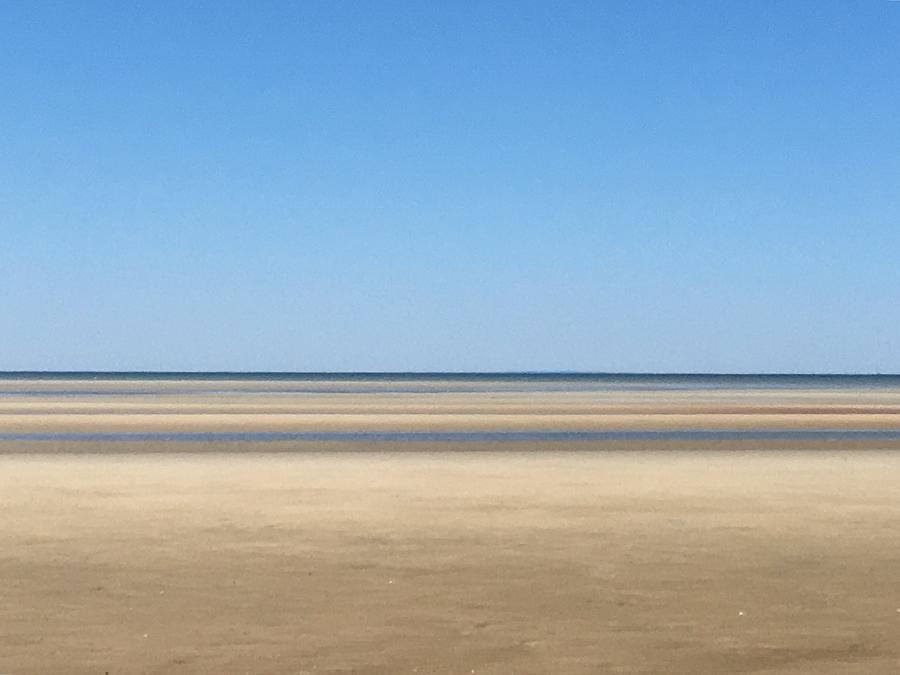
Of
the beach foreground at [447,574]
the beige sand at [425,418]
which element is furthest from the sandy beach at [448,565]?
the beige sand at [425,418]

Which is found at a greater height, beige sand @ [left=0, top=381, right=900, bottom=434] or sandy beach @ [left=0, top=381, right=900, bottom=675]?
sandy beach @ [left=0, top=381, right=900, bottom=675]

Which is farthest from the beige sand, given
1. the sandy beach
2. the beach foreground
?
the beach foreground

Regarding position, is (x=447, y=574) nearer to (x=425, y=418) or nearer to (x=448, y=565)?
(x=448, y=565)

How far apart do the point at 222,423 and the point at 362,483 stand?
18.8 metres

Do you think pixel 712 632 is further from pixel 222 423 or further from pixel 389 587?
pixel 222 423

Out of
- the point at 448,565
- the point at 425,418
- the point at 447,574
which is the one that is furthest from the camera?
the point at 425,418

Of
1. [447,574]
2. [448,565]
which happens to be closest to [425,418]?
[448,565]

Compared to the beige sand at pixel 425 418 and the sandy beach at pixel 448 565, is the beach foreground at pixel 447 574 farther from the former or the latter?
the beige sand at pixel 425 418

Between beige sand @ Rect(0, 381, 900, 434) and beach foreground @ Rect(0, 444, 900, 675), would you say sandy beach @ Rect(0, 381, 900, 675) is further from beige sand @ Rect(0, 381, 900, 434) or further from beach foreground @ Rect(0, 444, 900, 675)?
beige sand @ Rect(0, 381, 900, 434)

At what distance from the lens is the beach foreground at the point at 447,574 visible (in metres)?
8.16

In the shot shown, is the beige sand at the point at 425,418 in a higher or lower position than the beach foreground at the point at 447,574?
lower

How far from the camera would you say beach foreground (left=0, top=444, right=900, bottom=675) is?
816cm

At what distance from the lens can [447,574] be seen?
11.0 metres

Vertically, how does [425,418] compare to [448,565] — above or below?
below
